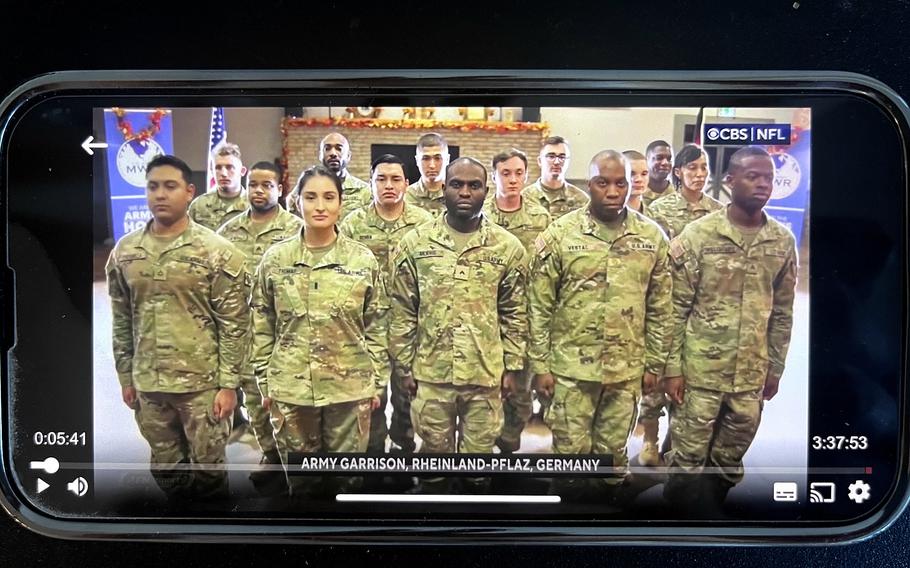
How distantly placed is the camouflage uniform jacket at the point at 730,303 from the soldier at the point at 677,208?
12mm

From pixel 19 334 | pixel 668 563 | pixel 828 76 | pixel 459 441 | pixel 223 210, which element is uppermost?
pixel 828 76

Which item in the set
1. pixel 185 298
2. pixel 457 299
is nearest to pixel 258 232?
pixel 185 298

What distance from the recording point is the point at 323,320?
680 mm

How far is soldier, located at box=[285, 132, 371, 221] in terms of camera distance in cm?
67

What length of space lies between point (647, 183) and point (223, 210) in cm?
43

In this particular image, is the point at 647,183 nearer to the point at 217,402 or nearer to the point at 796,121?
the point at 796,121

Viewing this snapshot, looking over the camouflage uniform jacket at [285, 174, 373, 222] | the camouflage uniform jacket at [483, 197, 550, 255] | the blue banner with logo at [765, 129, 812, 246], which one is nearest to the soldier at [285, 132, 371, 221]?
the camouflage uniform jacket at [285, 174, 373, 222]

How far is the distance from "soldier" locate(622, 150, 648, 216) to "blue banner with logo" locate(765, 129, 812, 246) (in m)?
0.12

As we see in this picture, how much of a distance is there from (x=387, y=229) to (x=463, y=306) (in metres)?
0.11

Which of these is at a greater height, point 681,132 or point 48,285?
point 681,132

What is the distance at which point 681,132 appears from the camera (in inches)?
26.4

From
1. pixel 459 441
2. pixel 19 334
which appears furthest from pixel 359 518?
pixel 19 334

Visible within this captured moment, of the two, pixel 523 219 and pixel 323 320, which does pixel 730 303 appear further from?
pixel 323 320

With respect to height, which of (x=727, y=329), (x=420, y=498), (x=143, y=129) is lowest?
(x=420, y=498)
